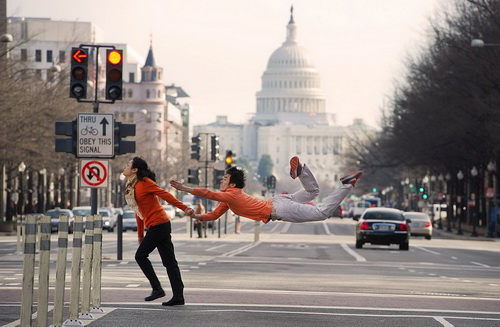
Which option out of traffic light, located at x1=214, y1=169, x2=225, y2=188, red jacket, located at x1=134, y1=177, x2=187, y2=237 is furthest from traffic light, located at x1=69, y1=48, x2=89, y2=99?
traffic light, located at x1=214, y1=169, x2=225, y2=188

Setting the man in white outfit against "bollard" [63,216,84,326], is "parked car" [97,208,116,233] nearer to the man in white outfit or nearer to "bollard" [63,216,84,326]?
the man in white outfit

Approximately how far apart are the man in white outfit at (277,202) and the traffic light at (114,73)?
1037 centimetres

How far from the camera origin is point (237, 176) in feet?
47.1

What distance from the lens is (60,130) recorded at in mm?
26125

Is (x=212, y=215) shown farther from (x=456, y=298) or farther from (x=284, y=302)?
(x=456, y=298)

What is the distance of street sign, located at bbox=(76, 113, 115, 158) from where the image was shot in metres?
25.8

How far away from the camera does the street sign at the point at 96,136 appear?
84.5 ft

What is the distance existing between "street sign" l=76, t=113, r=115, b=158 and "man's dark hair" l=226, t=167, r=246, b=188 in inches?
456

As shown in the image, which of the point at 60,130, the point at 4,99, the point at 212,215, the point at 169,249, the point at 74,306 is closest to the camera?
the point at 74,306

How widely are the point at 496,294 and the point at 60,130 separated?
983cm

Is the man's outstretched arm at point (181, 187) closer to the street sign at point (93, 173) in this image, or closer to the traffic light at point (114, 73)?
the traffic light at point (114, 73)

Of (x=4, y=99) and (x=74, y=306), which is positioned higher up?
(x=4, y=99)

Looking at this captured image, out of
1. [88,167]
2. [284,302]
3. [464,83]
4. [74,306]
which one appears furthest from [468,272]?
[464,83]

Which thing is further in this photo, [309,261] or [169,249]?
[309,261]
